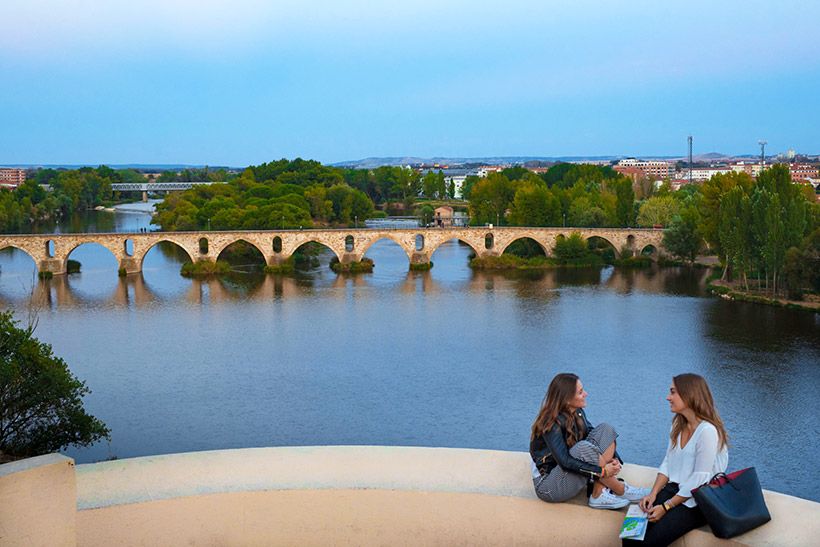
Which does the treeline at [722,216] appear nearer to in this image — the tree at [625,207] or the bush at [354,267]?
the tree at [625,207]

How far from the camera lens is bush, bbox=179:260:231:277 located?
117 feet

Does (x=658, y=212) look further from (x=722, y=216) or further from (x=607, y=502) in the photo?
(x=607, y=502)

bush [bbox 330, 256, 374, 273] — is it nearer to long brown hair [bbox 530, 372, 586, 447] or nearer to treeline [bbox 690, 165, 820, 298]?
treeline [bbox 690, 165, 820, 298]

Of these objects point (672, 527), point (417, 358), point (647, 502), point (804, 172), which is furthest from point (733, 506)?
point (804, 172)

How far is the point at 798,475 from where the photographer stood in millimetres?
12430

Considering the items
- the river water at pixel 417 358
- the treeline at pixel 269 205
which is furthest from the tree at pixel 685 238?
the treeline at pixel 269 205

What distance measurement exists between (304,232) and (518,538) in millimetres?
33752

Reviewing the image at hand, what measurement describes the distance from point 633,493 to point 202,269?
3244cm

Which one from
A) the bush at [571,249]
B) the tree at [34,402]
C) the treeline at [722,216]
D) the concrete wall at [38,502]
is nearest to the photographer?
the concrete wall at [38,502]

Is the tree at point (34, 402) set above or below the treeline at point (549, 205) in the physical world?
below

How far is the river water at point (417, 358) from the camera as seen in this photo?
47.0ft

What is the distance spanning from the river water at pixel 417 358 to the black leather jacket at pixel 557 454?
8.50 metres

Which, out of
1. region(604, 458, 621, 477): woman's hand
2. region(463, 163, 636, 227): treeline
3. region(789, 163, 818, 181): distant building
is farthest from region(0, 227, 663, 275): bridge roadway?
region(789, 163, 818, 181): distant building

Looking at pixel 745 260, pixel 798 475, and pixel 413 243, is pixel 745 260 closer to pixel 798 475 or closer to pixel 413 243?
pixel 413 243
